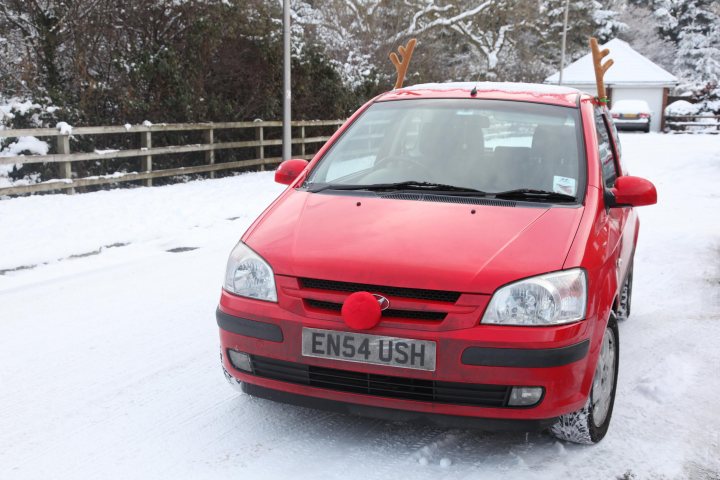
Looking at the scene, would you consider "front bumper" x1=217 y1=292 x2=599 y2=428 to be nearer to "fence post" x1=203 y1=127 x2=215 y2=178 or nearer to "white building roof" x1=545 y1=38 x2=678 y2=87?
"fence post" x1=203 y1=127 x2=215 y2=178

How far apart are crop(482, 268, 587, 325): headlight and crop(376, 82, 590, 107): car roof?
5.43ft

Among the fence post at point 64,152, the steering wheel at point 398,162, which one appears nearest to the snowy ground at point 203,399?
the steering wheel at point 398,162

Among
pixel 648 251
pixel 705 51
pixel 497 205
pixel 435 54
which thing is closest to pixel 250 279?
pixel 497 205

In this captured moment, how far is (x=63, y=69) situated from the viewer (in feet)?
46.4

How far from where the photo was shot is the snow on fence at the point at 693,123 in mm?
41406

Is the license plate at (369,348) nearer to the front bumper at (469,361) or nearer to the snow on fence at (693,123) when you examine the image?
the front bumper at (469,361)

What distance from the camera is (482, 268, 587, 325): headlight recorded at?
10.3 ft

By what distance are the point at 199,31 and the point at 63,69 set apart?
2768 millimetres

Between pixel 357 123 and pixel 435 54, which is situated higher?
pixel 435 54

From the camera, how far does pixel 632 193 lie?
157 inches

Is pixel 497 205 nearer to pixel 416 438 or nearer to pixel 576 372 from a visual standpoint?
pixel 576 372

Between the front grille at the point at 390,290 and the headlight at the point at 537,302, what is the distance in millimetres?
176

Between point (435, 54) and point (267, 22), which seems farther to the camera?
point (435, 54)

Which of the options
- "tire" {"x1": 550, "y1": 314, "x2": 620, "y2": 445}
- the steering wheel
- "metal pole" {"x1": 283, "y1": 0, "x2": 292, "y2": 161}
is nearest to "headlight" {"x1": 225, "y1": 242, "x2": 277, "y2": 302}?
the steering wheel
